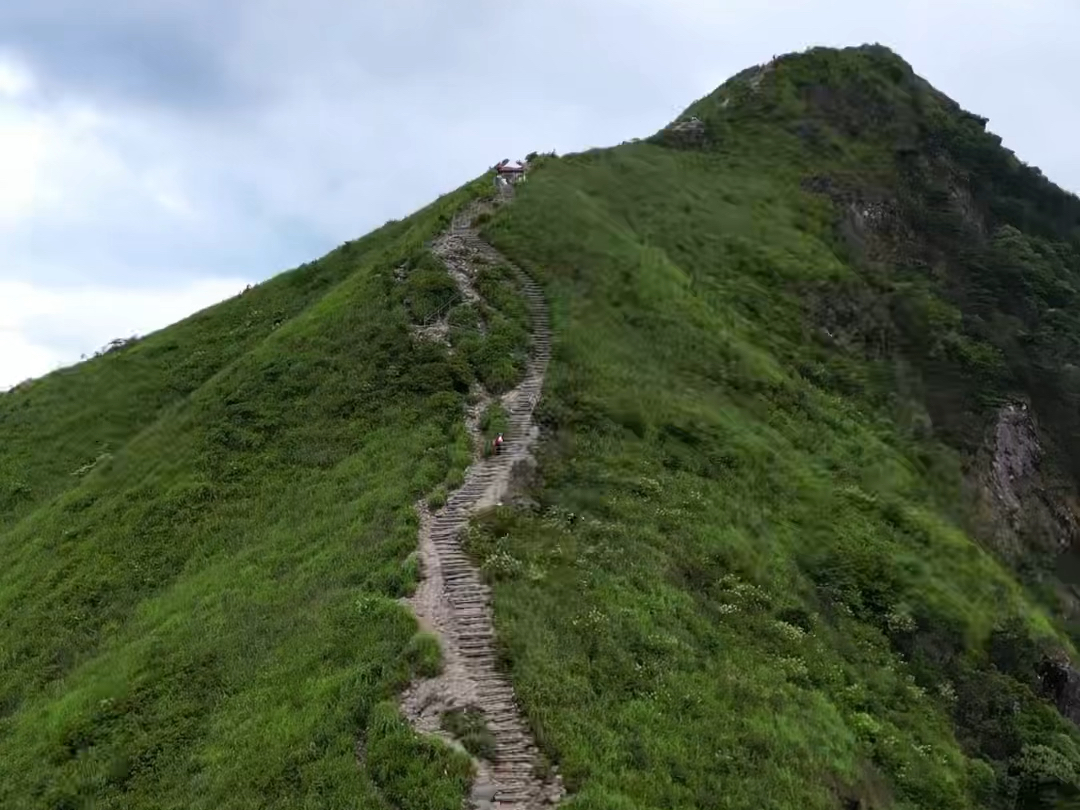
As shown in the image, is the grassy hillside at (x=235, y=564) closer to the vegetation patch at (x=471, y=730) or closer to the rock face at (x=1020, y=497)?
the vegetation patch at (x=471, y=730)

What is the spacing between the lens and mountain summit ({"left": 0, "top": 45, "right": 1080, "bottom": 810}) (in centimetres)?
1952

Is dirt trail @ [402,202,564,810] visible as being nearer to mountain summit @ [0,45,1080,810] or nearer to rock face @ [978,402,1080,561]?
mountain summit @ [0,45,1080,810]

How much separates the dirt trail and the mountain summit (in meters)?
0.08

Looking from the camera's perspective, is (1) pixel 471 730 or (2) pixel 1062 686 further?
(2) pixel 1062 686

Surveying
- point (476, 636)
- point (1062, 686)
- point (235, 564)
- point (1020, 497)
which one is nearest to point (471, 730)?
point (476, 636)

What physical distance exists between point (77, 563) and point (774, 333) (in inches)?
1296

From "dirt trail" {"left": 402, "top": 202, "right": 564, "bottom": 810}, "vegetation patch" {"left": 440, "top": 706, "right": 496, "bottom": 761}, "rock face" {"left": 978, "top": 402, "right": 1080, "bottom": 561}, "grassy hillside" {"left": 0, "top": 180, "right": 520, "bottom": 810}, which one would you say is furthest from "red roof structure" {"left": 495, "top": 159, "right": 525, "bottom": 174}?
"vegetation patch" {"left": 440, "top": 706, "right": 496, "bottom": 761}

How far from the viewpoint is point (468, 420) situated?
34.1m

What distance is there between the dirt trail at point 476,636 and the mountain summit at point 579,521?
78mm

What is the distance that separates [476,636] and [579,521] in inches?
282

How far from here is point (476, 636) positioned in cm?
2092

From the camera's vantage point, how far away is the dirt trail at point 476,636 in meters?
16.8

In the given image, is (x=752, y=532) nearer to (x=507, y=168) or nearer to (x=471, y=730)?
(x=471, y=730)

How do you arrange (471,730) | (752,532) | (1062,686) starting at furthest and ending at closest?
1. (1062,686)
2. (752,532)
3. (471,730)
